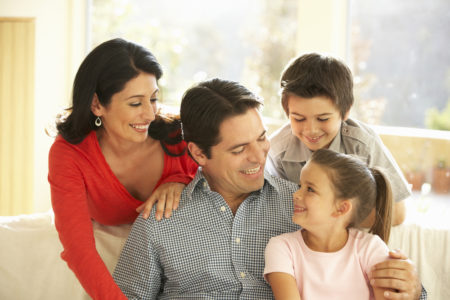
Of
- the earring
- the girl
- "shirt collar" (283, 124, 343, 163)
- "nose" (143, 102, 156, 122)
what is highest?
"nose" (143, 102, 156, 122)

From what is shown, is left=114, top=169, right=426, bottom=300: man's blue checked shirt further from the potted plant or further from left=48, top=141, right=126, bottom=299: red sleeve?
the potted plant

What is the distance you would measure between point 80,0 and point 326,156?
3.70m

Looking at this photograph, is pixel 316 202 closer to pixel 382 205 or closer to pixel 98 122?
pixel 382 205

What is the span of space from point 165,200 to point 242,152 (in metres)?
0.33

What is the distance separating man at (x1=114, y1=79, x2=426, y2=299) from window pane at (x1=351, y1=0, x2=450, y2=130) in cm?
198

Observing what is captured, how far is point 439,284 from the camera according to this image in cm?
229

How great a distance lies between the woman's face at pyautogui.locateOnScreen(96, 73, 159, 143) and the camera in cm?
208

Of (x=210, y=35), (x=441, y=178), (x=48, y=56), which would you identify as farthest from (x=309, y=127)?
(x=48, y=56)

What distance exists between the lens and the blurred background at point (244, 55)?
11.6 feet

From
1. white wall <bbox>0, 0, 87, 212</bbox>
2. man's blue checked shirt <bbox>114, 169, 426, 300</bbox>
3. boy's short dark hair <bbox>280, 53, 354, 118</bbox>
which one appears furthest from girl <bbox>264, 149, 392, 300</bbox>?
white wall <bbox>0, 0, 87, 212</bbox>

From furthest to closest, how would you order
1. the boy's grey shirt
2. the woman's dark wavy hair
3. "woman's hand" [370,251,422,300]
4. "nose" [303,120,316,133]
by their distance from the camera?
the boy's grey shirt
"nose" [303,120,316,133]
the woman's dark wavy hair
"woman's hand" [370,251,422,300]

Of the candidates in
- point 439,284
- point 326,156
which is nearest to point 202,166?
point 326,156

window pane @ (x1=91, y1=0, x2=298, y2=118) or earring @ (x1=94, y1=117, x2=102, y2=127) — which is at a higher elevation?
window pane @ (x1=91, y1=0, x2=298, y2=118)

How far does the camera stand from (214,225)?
6.40 ft
